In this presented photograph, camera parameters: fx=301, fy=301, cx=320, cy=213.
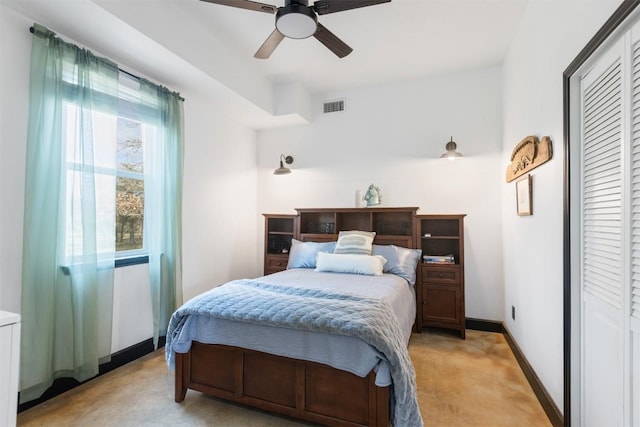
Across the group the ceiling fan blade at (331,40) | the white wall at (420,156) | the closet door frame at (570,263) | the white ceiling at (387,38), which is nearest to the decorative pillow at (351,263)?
the white wall at (420,156)

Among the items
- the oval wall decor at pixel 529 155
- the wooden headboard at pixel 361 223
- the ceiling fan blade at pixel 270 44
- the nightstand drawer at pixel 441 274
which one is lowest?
the nightstand drawer at pixel 441 274

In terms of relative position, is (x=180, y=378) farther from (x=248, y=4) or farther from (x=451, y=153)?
(x=451, y=153)

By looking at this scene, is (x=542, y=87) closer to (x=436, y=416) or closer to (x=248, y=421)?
(x=436, y=416)

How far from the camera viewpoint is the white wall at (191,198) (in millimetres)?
1980

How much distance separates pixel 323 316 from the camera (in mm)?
1814

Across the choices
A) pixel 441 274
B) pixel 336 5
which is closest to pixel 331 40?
pixel 336 5

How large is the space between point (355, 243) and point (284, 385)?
1836mm

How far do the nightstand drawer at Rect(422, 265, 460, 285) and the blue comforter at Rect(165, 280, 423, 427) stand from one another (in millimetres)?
1498

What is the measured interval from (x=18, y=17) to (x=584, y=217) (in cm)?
371

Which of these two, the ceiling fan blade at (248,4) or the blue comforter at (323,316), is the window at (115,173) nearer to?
the blue comforter at (323,316)

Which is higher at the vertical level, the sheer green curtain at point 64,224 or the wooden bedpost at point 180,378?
the sheer green curtain at point 64,224

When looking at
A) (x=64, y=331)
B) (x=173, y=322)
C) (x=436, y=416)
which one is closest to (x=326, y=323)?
(x=436, y=416)

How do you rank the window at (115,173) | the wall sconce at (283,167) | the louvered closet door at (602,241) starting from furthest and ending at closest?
the wall sconce at (283,167) < the window at (115,173) < the louvered closet door at (602,241)

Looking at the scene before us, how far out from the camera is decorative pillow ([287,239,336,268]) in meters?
3.61
